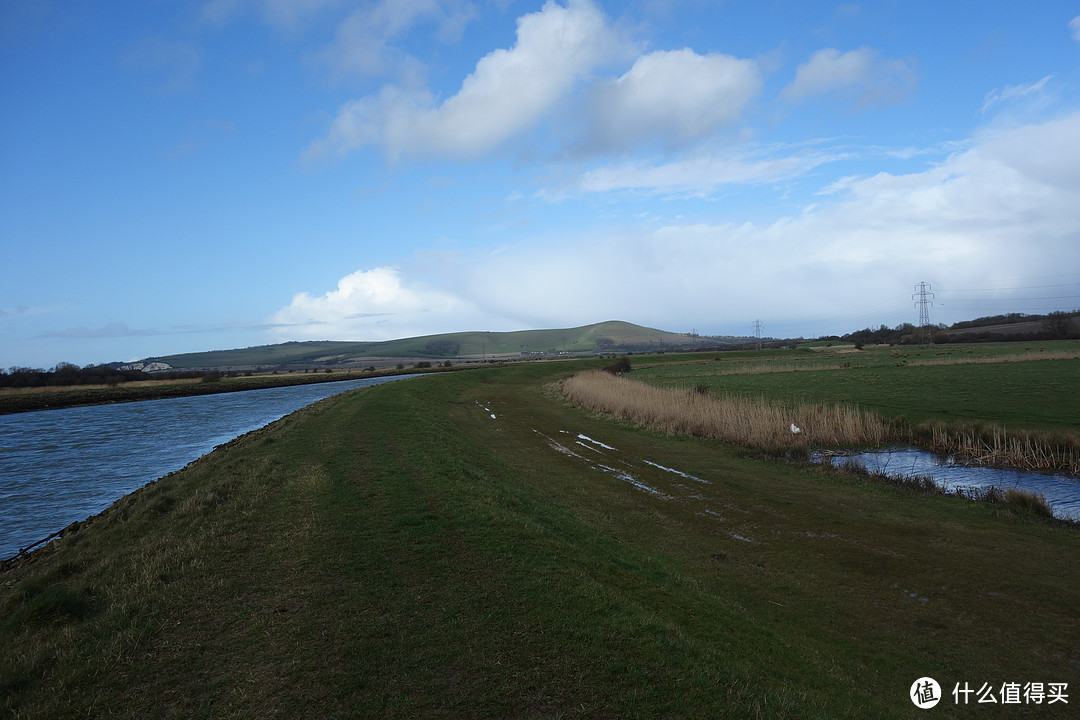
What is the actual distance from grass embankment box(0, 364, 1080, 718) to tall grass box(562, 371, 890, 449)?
23.6ft

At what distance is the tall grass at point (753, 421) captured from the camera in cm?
2278

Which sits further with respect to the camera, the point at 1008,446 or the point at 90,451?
the point at 90,451

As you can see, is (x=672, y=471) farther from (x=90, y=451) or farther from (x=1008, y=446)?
(x=90, y=451)

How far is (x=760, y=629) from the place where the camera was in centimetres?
761

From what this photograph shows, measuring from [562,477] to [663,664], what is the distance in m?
12.1

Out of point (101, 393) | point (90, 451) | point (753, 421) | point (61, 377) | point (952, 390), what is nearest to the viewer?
point (753, 421)

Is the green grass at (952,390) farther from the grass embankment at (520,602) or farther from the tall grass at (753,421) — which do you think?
the grass embankment at (520,602)

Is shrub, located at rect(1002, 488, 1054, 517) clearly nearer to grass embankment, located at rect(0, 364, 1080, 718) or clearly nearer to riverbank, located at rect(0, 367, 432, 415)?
grass embankment, located at rect(0, 364, 1080, 718)

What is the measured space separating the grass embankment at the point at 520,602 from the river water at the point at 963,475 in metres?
2.74

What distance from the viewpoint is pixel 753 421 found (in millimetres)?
23875

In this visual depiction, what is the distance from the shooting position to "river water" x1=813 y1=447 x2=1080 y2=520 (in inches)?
579

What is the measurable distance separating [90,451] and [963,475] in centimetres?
3831

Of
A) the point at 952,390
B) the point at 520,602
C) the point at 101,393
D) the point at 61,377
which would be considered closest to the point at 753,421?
the point at 952,390

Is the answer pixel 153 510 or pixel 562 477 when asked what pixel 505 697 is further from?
pixel 562 477
